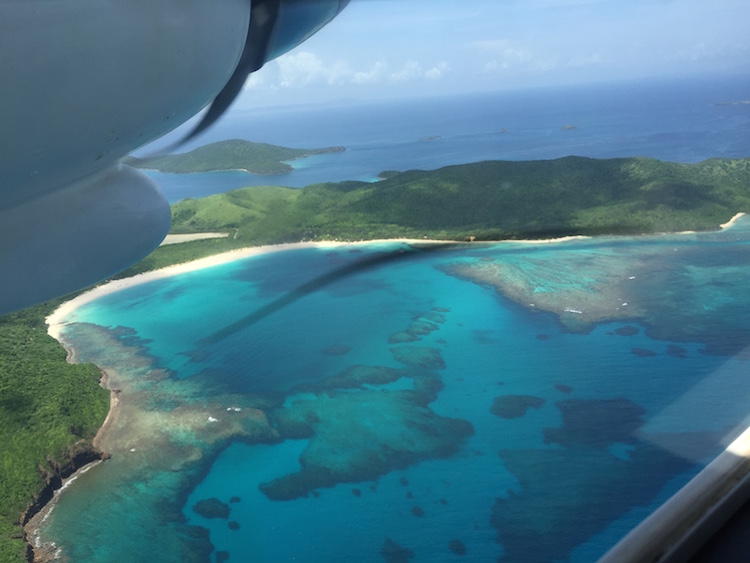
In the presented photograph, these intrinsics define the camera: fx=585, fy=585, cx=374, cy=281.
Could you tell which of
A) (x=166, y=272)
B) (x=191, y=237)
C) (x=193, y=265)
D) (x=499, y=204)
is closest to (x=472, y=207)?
(x=499, y=204)

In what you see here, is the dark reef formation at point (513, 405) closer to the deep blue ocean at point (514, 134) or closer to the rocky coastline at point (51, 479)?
the rocky coastline at point (51, 479)

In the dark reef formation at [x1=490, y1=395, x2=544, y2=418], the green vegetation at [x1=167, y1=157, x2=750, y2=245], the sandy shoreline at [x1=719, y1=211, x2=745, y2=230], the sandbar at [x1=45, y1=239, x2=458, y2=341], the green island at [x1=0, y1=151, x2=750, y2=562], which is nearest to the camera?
the dark reef formation at [x1=490, y1=395, x2=544, y2=418]

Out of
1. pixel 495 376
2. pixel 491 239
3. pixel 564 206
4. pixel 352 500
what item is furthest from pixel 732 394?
pixel 564 206

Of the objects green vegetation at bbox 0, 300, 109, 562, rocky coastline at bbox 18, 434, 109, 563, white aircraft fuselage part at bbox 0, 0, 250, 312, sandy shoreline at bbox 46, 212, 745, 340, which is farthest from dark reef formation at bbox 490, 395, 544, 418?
white aircraft fuselage part at bbox 0, 0, 250, 312

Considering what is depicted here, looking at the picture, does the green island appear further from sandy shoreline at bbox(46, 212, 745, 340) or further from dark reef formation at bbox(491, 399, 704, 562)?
dark reef formation at bbox(491, 399, 704, 562)

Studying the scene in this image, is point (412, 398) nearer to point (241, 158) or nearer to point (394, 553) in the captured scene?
point (394, 553)

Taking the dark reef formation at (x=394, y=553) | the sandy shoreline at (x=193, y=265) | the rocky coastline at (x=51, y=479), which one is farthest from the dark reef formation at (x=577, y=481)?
the sandy shoreline at (x=193, y=265)
